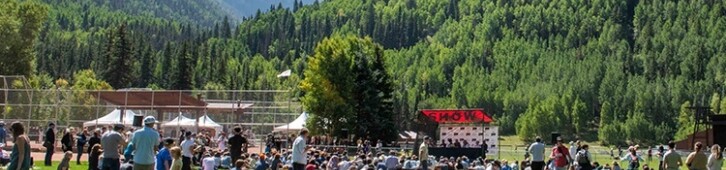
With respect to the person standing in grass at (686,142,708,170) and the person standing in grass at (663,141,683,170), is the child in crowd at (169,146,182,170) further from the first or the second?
the person standing in grass at (663,141,683,170)

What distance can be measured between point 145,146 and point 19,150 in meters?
1.96

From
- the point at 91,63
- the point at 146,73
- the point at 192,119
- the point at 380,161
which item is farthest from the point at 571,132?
the point at 380,161

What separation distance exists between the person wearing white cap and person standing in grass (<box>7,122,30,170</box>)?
1.74 metres

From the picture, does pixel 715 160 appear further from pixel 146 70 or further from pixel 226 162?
pixel 146 70

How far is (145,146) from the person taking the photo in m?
14.4

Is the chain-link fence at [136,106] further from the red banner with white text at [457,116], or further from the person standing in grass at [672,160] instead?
the person standing in grass at [672,160]

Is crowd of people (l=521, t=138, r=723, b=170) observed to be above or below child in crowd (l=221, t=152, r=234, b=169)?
above

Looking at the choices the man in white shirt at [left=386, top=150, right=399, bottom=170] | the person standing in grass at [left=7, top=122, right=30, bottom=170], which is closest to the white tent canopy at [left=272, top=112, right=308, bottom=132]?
the man in white shirt at [left=386, top=150, right=399, bottom=170]

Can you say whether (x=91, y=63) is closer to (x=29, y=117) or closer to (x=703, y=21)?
(x=703, y=21)

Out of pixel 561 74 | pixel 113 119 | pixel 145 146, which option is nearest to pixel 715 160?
pixel 145 146

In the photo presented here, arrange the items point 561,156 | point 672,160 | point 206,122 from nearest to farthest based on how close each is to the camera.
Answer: point 672,160 → point 561,156 → point 206,122

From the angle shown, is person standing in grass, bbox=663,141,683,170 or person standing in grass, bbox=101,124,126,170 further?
person standing in grass, bbox=663,141,683,170

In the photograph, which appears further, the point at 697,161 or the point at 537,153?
the point at 537,153

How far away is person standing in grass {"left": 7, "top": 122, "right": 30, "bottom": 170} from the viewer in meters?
12.9
